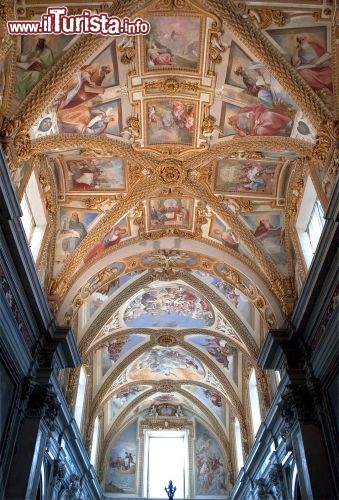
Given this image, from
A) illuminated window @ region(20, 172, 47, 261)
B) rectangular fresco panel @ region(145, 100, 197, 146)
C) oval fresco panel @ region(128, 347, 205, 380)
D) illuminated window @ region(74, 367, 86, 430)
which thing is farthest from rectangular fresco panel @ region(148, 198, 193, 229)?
oval fresco panel @ region(128, 347, 205, 380)

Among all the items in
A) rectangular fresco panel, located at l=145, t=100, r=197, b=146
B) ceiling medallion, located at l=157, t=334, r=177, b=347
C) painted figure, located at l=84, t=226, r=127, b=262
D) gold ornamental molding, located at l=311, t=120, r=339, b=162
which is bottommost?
gold ornamental molding, located at l=311, t=120, r=339, b=162

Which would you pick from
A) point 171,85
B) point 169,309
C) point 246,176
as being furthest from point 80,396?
point 171,85

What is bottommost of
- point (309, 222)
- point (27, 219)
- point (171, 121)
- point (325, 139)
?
point (325, 139)

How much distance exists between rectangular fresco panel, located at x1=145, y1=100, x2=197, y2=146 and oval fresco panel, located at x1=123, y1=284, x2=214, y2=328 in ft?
22.4

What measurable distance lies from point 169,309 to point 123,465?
34.1ft

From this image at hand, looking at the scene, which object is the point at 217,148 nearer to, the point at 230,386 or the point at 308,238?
the point at 308,238

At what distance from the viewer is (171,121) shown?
40.0 ft

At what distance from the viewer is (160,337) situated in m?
20.9

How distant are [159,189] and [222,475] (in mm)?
16997

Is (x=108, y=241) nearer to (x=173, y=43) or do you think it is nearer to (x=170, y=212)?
(x=170, y=212)

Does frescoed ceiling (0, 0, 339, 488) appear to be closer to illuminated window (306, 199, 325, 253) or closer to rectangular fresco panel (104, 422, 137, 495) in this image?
illuminated window (306, 199, 325, 253)

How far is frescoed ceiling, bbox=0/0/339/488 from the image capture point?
9.63 m

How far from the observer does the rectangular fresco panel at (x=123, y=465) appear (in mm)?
24391

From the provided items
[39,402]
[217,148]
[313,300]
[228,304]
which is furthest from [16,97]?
[228,304]
